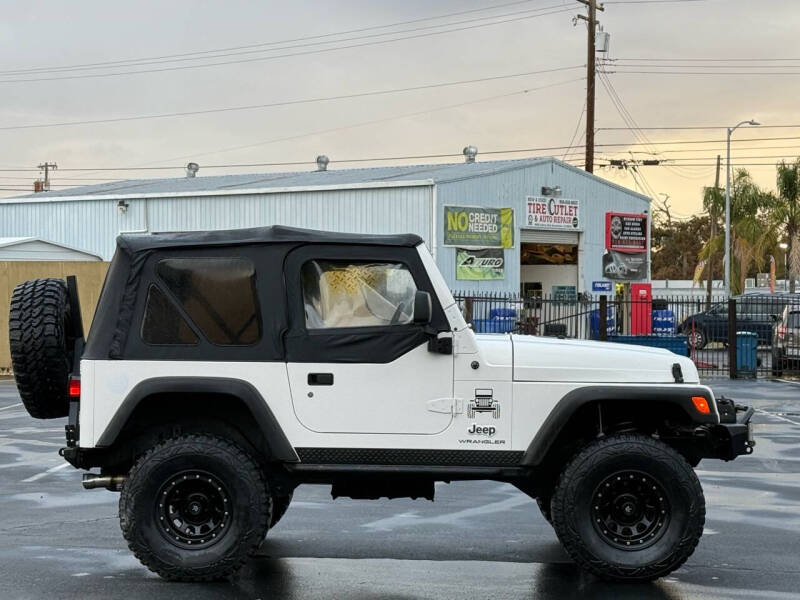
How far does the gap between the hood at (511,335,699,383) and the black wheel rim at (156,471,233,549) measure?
1952 mm

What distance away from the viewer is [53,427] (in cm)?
1659

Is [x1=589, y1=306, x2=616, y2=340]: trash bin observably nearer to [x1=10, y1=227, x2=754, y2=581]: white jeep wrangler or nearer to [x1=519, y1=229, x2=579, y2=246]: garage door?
[x1=519, y1=229, x2=579, y2=246]: garage door

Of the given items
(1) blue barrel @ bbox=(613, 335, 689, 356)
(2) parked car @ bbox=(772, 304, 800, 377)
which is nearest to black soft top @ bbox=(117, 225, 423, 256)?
(1) blue barrel @ bbox=(613, 335, 689, 356)

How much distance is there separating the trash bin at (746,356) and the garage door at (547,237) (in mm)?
13850

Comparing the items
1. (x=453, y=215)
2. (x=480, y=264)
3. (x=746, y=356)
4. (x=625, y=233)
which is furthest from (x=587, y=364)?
(x=625, y=233)

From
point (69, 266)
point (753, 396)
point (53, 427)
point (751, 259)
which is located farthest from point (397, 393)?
point (751, 259)

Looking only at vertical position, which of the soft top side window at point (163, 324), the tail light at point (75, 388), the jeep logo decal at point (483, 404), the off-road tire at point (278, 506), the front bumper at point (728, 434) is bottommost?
the off-road tire at point (278, 506)

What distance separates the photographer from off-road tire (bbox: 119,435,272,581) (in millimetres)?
7320

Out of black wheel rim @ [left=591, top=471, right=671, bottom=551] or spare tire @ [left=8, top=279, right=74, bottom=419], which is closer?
black wheel rim @ [left=591, top=471, right=671, bottom=551]

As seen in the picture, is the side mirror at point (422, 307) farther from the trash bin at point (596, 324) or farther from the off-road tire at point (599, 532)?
the trash bin at point (596, 324)

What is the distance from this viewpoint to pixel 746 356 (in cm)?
2741

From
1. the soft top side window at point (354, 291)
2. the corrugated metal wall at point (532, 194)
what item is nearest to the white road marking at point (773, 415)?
the soft top side window at point (354, 291)

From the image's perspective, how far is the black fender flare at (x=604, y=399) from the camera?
24.1 ft

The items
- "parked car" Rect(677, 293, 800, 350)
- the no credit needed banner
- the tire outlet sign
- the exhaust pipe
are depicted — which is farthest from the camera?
the tire outlet sign
